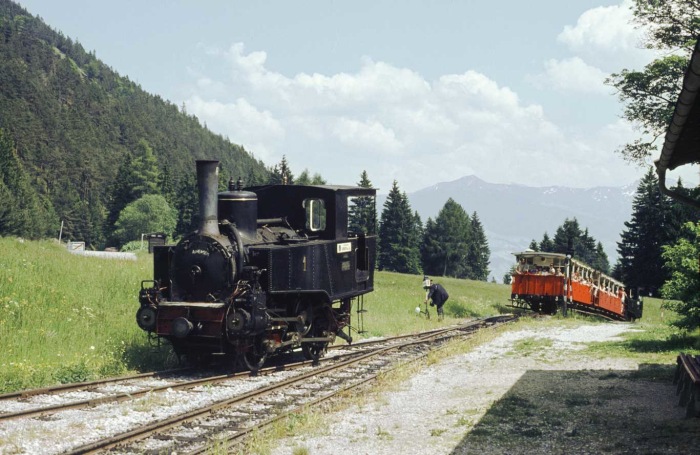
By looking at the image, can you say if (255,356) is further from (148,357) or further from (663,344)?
(663,344)

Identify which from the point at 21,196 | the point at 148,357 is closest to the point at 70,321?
the point at 148,357

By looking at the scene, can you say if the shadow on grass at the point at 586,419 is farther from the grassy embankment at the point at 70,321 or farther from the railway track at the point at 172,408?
the grassy embankment at the point at 70,321

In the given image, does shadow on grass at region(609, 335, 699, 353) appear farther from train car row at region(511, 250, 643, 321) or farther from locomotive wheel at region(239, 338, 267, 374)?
train car row at region(511, 250, 643, 321)

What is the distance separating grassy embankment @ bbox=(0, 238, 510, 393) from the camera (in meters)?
12.4

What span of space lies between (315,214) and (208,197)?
132 inches

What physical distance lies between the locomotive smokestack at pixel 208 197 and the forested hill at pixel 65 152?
6975cm

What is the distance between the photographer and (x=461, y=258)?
105062 millimetres

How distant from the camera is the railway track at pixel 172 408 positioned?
330 inches

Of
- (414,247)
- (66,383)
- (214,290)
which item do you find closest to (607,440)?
(214,290)

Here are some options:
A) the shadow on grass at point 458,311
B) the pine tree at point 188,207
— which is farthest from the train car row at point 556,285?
the pine tree at point 188,207

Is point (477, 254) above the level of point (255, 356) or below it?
above

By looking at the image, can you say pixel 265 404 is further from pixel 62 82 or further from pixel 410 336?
pixel 62 82

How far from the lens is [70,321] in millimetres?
15516

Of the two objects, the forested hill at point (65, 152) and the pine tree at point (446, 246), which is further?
the pine tree at point (446, 246)
